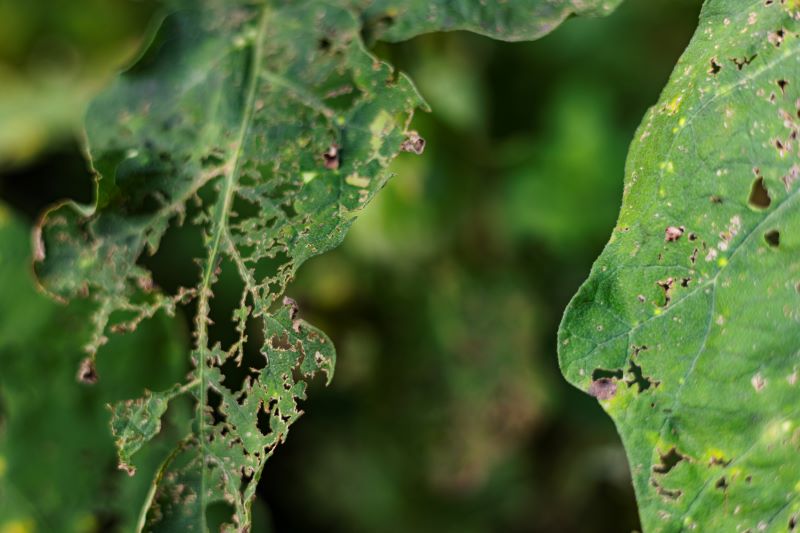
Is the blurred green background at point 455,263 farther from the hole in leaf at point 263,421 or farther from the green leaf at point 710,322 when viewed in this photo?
the green leaf at point 710,322

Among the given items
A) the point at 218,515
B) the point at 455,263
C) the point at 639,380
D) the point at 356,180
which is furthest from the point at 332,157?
the point at 455,263

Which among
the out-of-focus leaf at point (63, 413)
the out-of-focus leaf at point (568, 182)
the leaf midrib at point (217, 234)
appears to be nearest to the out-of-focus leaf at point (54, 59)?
the out-of-focus leaf at point (63, 413)

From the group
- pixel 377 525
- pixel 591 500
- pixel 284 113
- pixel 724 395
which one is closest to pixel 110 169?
pixel 284 113

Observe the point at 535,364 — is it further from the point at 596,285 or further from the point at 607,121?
the point at 596,285

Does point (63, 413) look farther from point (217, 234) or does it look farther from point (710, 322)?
point (710, 322)

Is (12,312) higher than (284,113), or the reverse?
(284,113)
